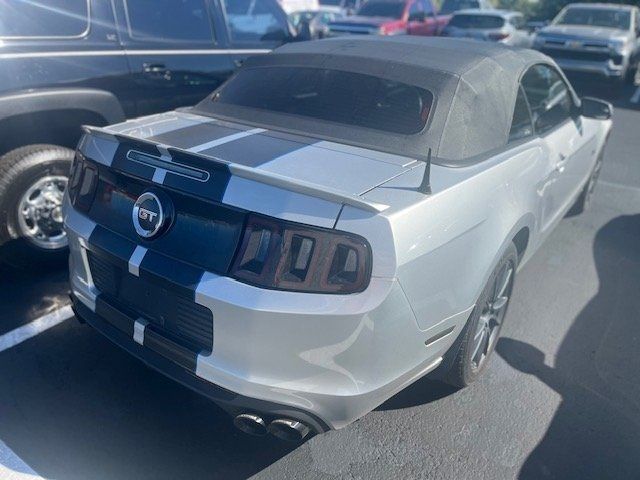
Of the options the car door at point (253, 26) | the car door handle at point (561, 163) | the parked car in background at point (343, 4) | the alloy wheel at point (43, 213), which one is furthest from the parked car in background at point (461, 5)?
the alloy wheel at point (43, 213)

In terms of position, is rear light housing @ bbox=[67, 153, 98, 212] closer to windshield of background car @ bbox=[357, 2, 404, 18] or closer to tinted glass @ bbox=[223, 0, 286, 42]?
tinted glass @ bbox=[223, 0, 286, 42]

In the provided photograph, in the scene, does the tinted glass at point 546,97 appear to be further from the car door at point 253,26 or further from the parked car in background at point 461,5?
the parked car in background at point 461,5

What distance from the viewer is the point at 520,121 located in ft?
11.0

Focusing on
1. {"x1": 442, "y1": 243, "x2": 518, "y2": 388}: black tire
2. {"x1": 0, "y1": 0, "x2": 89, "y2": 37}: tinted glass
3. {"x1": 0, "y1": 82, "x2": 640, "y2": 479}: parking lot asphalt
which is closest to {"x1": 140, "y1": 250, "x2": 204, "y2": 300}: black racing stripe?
{"x1": 0, "y1": 82, "x2": 640, "y2": 479}: parking lot asphalt

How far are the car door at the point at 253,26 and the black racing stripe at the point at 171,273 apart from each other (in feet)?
9.71

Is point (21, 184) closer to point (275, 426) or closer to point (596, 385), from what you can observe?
point (275, 426)

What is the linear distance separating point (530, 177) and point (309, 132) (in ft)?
3.85

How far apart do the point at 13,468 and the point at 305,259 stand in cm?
152

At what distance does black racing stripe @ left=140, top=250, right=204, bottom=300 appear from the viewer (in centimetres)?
215

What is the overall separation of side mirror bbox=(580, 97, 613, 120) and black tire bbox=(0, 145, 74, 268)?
3.47 m

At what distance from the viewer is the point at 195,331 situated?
224cm

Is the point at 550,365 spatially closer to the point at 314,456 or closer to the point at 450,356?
the point at 450,356

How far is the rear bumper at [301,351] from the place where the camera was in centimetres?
203

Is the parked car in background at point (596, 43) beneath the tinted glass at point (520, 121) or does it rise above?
beneath
